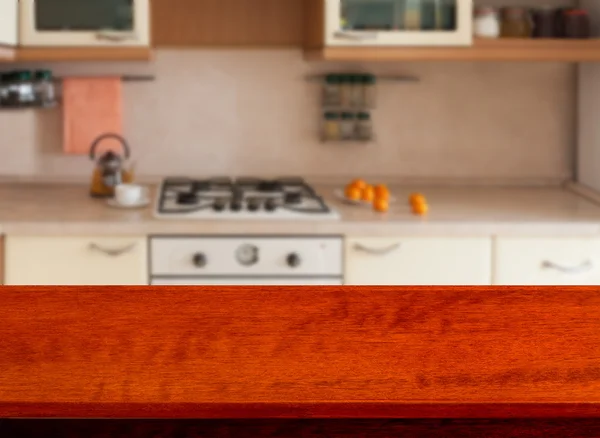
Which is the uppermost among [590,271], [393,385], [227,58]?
[227,58]

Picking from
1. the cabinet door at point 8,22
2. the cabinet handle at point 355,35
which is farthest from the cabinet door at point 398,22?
the cabinet door at point 8,22

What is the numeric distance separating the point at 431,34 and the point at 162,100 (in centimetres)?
106

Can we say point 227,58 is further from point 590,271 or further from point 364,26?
point 590,271

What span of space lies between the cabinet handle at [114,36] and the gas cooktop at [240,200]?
0.55m

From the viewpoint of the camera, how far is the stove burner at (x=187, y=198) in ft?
10.9

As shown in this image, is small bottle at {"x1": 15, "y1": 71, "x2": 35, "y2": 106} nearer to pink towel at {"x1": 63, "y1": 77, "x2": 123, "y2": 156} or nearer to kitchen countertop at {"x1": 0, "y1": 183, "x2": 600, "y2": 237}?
pink towel at {"x1": 63, "y1": 77, "x2": 123, "y2": 156}

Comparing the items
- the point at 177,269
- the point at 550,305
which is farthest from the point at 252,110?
the point at 550,305

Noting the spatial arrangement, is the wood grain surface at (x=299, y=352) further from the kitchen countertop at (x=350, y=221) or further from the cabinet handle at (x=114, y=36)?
the cabinet handle at (x=114, y=36)

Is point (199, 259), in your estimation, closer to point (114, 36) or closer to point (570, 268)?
point (114, 36)

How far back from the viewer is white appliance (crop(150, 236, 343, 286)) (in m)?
3.13

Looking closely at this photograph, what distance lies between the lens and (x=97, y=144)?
150 inches

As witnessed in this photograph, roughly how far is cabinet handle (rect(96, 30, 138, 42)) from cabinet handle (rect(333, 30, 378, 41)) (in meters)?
0.68

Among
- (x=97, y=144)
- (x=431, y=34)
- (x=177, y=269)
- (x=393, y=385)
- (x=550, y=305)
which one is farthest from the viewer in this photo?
(x=97, y=144)

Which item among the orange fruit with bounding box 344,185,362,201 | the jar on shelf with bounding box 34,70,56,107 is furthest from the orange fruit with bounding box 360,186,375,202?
the jar on shelf with bounding box 34,70,56,107
